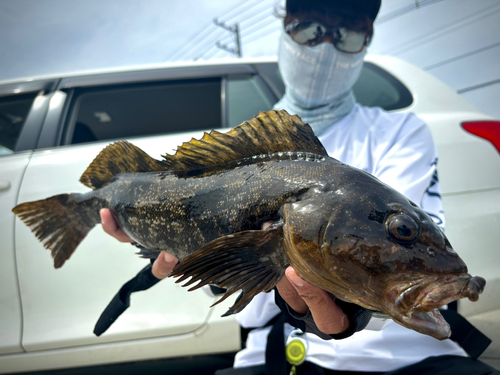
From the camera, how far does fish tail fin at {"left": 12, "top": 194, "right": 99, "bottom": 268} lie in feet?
5.26

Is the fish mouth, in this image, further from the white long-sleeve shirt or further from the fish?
the white long-sleeve shirt

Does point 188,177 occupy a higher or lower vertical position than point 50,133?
higher

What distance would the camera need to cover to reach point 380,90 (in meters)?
2.83

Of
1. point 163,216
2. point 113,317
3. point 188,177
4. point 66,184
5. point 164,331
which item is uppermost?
point 188,177

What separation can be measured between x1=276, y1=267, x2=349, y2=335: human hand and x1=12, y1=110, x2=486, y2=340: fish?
129 mm

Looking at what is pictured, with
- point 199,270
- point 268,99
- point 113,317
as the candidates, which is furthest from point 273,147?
point 268,99

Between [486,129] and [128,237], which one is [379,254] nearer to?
[128,237]

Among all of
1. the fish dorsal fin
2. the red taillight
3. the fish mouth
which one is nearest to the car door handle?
the fish dorsal fin

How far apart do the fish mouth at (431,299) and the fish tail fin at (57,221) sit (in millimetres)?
1436

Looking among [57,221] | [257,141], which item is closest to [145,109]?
[57,221]

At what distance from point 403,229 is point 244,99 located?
2253 mm

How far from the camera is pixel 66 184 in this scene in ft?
7.92

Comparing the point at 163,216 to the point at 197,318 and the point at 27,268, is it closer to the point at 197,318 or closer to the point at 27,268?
the point at 197,318

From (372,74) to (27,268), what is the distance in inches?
129
